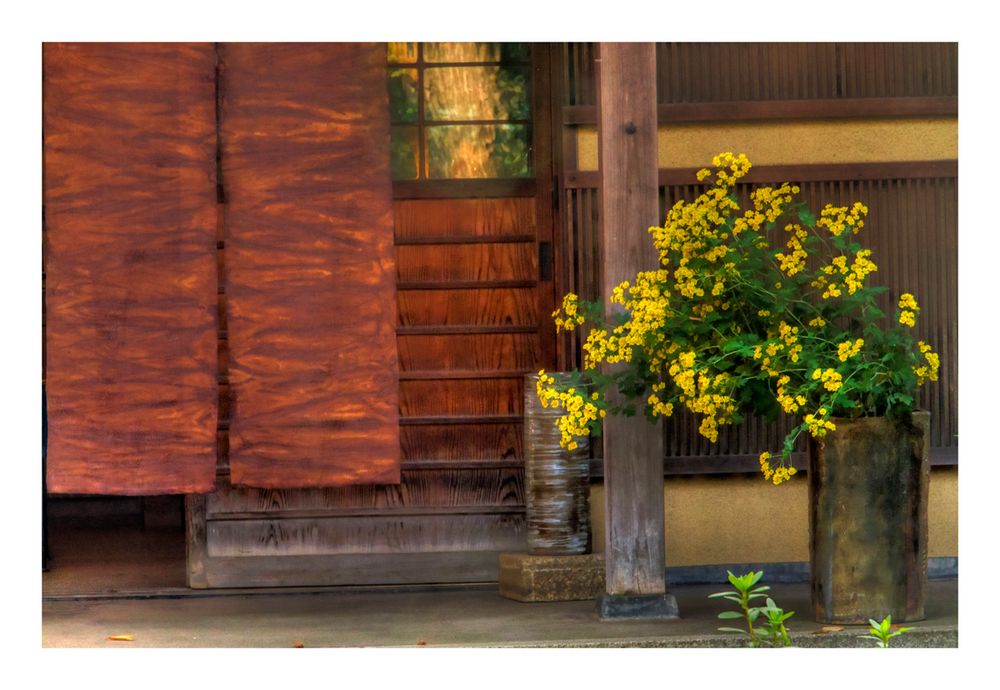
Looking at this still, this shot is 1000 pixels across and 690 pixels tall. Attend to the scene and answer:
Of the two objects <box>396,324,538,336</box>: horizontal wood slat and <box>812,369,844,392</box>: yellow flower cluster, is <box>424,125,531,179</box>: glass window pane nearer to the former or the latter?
<box>396,324,538,336</box>: horizontal wood slat

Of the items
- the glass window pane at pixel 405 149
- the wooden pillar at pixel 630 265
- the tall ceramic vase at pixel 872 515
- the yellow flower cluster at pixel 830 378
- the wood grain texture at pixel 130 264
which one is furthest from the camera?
the glass window pane at pixel 405 149

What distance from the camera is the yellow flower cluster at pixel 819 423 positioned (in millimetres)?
5117

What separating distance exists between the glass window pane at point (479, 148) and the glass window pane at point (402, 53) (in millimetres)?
351

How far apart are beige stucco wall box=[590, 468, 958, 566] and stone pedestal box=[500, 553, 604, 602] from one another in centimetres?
50

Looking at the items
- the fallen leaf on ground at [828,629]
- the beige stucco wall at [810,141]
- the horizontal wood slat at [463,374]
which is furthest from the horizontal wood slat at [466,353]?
the fallen leaf on ground at [828,629]

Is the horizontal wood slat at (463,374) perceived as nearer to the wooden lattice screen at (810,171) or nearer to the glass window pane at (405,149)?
the wooden lattice screen at (810,171)

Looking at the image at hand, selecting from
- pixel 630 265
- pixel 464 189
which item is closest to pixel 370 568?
pixel 464 189

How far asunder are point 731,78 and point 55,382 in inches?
134

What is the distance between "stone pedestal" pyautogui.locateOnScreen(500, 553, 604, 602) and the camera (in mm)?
6199

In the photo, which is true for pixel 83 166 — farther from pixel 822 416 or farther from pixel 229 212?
pixel 822 416

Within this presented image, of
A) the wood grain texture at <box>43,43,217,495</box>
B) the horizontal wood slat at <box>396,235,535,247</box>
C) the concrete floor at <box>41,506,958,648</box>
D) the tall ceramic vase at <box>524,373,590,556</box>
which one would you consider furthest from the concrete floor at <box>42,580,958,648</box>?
the horizontal wood slat at <box>396,235,535,247</box>

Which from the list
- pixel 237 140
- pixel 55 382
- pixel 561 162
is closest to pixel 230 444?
pixel 55 382

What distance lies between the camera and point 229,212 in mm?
6234

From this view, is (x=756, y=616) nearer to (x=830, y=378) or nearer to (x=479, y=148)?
(x=830, y=378)
